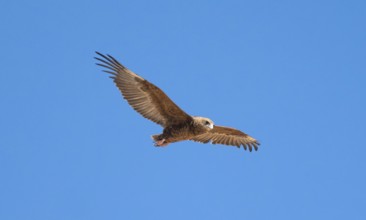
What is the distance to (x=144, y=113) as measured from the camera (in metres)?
19.3

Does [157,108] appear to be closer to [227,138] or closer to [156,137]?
[156,137]

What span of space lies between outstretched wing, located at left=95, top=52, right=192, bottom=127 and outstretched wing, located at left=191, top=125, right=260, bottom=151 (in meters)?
1.94

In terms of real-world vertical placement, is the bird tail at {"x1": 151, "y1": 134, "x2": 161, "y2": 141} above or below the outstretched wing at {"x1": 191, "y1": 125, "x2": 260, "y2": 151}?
below

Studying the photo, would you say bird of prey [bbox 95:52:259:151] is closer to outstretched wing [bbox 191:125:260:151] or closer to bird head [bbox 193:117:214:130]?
bird head [bbox 193:117:214:130]

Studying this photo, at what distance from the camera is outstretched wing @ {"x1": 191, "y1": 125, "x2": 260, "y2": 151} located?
21.1m

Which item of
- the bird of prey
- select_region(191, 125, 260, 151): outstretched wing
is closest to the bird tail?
the bird of prey

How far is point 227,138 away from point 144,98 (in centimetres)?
359

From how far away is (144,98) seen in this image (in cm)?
1911

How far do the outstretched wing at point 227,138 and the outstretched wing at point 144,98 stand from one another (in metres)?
1.94

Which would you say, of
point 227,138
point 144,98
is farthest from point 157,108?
point 227,138

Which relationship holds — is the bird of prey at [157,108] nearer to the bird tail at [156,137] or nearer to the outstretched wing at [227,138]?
the bird tail at [156,137]

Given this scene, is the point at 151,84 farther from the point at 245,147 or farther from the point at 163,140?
the point at 245,147

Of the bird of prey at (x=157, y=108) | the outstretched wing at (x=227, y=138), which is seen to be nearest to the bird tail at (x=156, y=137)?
the bird of prey at (x=157, y=108)

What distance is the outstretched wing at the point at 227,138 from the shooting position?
21062 millimetres
